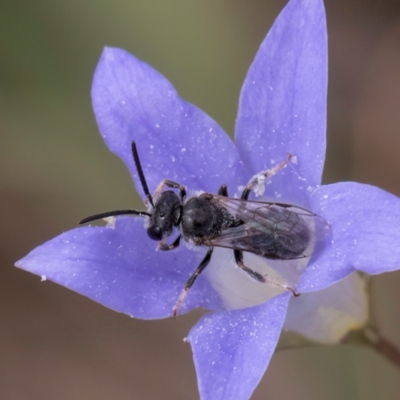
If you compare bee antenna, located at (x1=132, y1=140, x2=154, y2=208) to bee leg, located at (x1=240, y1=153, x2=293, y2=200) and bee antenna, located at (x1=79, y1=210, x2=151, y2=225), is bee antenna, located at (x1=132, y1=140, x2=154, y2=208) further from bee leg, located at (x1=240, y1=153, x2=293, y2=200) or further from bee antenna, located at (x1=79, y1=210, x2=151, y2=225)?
bee leg, located at (x1=240, y1=153, x2=293, y2=200)

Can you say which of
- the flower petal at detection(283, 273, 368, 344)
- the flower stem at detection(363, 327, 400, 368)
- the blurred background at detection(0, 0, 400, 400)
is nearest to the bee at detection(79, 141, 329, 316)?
the flower petal at detection(283, 273, 368, 344)

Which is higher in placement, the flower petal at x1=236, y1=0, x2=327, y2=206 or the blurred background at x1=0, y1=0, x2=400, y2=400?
the flower petal at x1=236, y1=0, x2=327, y2=206

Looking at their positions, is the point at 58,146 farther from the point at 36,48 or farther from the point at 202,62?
the point at 202,62

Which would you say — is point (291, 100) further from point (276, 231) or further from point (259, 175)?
point (276, 231)

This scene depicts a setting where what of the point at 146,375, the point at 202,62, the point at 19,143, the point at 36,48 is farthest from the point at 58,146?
the point at 146,375

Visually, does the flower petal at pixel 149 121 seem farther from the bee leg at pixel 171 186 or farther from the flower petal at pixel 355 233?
the flower petal at pixel 355 233

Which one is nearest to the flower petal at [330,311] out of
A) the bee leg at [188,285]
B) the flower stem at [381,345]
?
the flower stem at [381,345]
